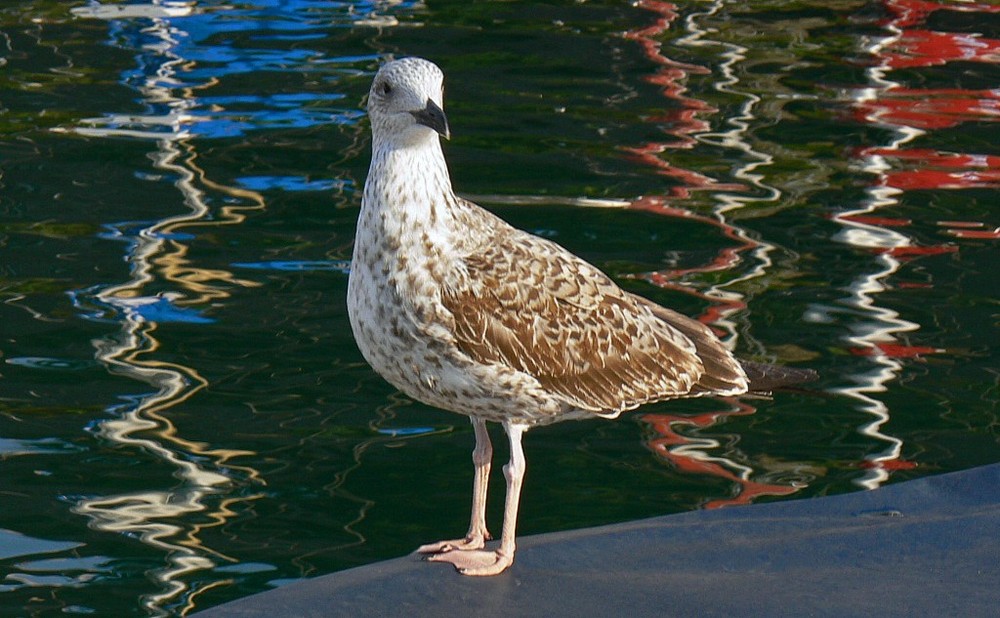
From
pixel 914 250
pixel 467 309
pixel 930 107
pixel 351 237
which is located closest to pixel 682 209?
pixel 914 250

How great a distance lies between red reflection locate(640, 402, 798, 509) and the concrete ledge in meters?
1.35

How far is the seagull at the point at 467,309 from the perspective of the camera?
455 cm

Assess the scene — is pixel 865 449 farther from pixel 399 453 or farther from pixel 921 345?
pixel 399 453

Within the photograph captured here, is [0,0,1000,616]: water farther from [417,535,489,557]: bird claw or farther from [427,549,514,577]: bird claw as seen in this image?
[427,549,514,577]: bird claw

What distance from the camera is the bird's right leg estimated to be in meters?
4.87

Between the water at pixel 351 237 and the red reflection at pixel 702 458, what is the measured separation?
0.07 feet

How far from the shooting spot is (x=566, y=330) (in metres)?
4.98

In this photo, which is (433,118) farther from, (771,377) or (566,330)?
(771,377)

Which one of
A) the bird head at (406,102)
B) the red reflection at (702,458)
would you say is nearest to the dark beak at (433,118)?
the bird head at (406,102)

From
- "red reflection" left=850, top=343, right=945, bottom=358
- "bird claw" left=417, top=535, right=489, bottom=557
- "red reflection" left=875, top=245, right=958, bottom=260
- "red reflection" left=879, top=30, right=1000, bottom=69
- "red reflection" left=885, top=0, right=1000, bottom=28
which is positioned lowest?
"red reflection" left=850, top=343, right=945, bottom=358

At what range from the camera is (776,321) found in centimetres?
811

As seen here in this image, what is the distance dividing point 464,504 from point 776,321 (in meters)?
2.43

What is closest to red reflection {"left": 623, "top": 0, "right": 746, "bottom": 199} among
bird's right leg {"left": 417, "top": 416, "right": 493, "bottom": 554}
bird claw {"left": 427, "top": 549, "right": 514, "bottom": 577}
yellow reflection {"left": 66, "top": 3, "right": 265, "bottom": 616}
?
yellow reflection {"left": 66, "top": 3, "right": 265, "bottom": 616}

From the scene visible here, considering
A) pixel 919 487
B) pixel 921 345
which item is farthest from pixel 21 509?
pixel 921 345
